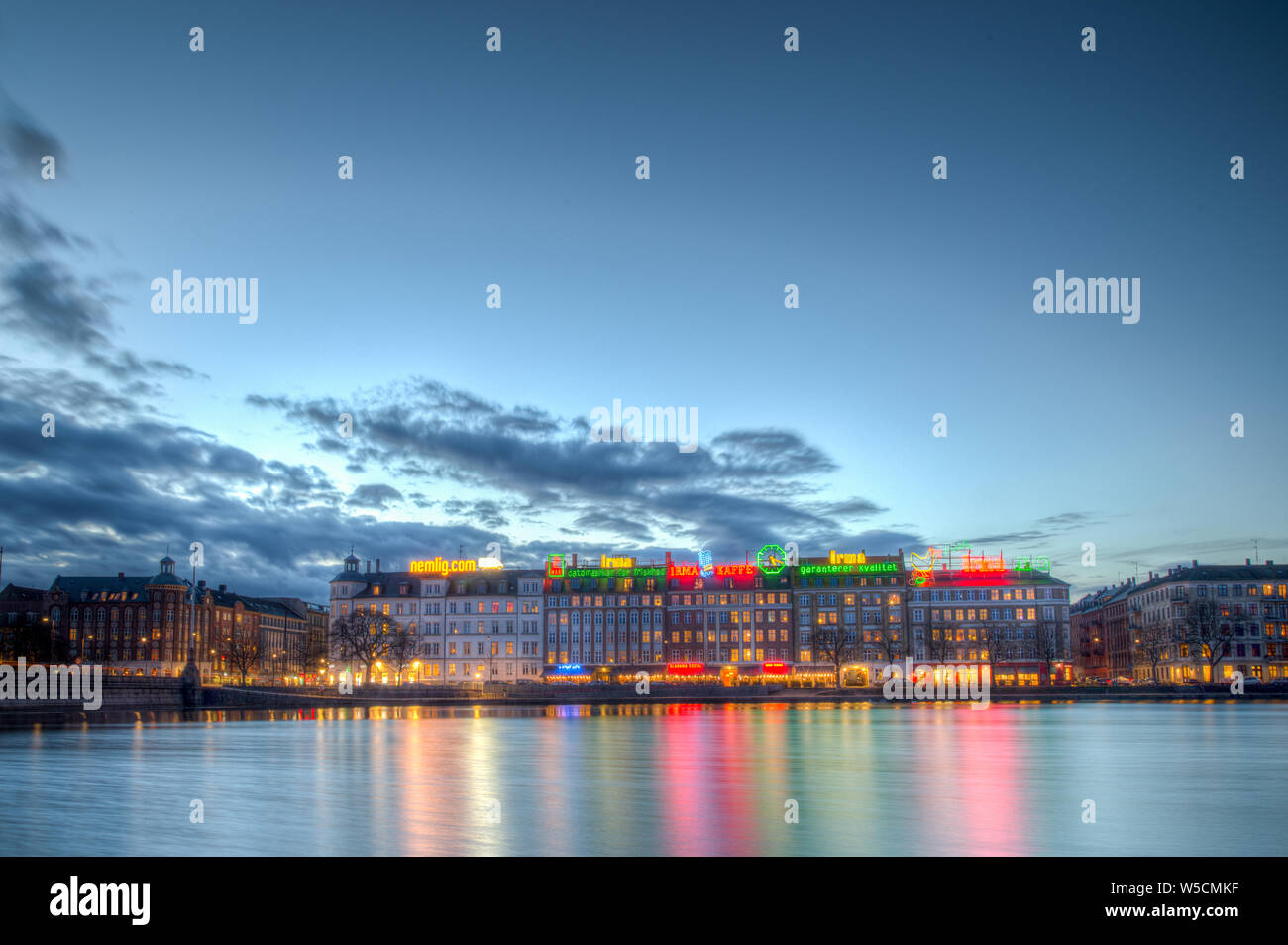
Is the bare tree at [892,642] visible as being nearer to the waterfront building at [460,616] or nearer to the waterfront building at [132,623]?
the waterfront building at [460,616]

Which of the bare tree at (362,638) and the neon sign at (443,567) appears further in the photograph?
the neon sign at (443,567)

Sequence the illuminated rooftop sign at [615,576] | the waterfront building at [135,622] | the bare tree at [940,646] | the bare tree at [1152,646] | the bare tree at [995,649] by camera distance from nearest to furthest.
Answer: the bare tree at [995,649], the bare tree at [940,646], the bare tree at [1152,646], the illuminated rooftop sign at [615,576], the waterfront building at [135,622]

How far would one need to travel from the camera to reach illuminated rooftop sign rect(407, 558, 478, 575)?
514 ft

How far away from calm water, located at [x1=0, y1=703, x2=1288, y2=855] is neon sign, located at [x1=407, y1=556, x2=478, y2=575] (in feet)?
318

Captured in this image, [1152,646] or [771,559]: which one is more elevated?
[771,559]

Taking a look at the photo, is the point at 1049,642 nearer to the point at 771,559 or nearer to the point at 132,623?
the point at 771,559

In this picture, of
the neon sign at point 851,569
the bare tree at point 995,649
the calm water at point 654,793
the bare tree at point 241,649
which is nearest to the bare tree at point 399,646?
the bare tree at point 241,649

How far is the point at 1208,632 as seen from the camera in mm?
136250

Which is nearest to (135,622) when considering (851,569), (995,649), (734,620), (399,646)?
(399,646)

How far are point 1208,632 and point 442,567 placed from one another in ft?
344

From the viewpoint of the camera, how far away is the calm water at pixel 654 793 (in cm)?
2327

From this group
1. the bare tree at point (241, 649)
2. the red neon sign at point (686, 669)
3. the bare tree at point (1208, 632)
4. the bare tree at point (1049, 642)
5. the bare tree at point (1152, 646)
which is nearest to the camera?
the bare tree at point (1208, 632)

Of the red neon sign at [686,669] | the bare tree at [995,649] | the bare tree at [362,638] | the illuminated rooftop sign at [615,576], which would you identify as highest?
the illuminated rooftop sign at [615,576]
